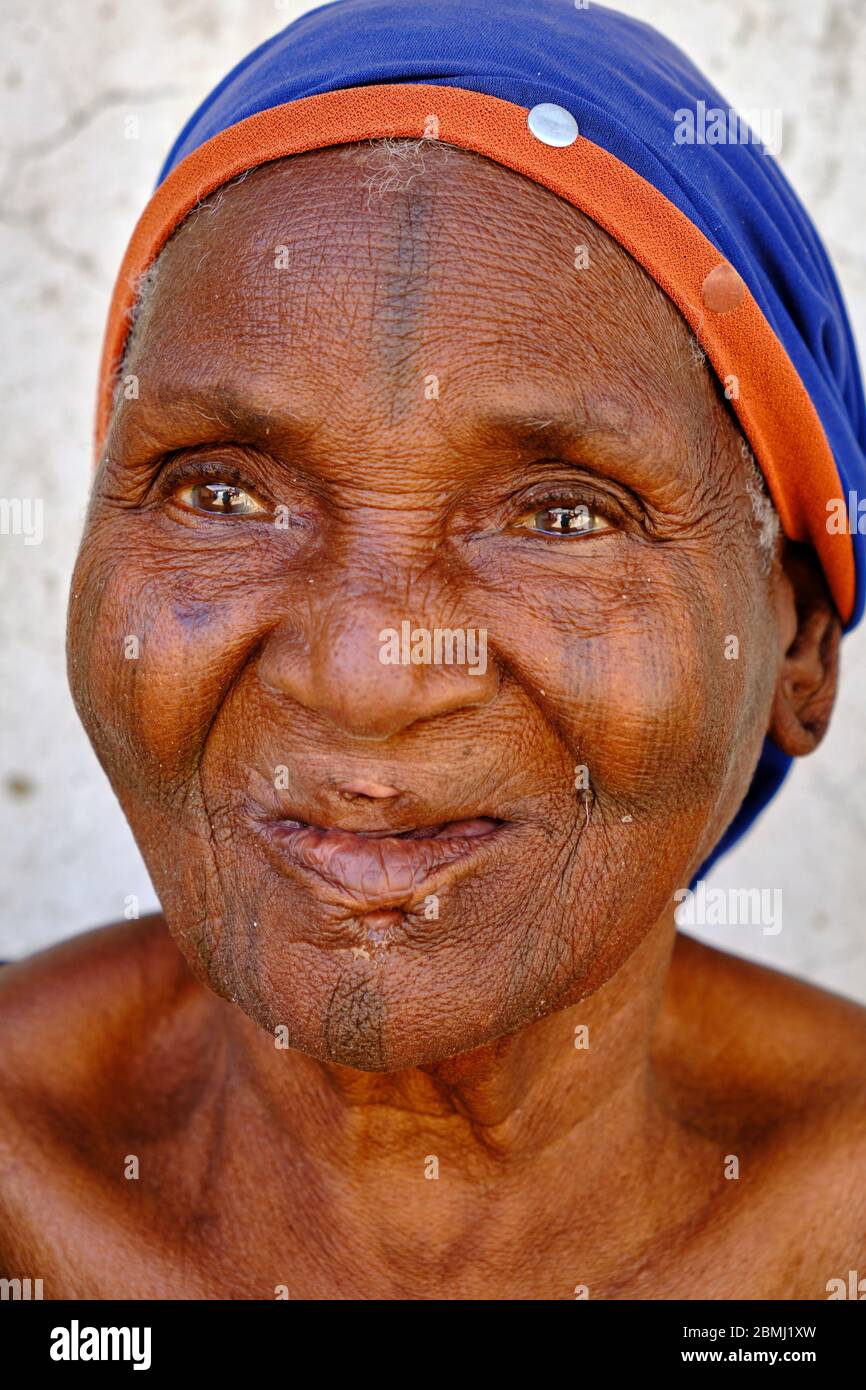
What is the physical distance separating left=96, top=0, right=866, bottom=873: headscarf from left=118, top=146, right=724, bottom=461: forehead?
3 cm

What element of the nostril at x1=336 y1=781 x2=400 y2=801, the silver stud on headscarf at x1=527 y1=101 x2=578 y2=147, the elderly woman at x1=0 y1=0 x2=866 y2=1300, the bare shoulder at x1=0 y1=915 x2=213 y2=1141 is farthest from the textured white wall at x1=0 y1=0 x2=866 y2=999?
the nostril at x1=336 y1=781 x2=400 y2=801

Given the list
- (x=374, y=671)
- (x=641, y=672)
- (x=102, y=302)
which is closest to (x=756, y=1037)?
(x=641, y=672)

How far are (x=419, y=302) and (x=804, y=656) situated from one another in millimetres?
839

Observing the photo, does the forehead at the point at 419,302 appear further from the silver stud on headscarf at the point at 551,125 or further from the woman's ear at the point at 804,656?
the woman's ear at the point at 804,656

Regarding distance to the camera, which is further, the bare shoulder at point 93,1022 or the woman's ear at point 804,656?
the bare shoulder at point 93,1022

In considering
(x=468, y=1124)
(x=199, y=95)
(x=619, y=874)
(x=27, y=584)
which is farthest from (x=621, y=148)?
(x=27, y=584)

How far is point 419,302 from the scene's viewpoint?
5.49 ft

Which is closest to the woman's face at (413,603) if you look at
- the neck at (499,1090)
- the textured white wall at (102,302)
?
the neck at (499,1090)

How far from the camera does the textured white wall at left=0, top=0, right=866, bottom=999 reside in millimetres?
3303

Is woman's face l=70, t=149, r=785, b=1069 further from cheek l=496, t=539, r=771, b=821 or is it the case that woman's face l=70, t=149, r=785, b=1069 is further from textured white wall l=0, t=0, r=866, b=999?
textured white wall l=0, t=0, r=866, b=999

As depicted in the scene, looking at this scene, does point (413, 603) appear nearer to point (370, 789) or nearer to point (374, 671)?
point (374, 671)

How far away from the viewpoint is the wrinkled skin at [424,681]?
1.67 m

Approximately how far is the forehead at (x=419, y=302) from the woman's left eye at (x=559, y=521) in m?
0.12
